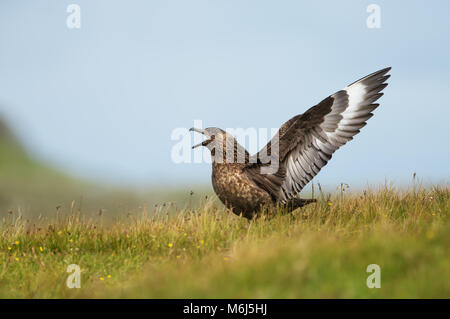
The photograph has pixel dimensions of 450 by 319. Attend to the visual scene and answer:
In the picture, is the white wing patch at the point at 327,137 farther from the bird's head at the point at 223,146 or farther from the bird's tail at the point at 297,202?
the bird's head at the point at 223,146

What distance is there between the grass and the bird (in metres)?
0.31

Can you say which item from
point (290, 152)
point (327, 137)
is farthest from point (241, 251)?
point (327, 137)

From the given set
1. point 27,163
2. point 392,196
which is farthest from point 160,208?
point 27,163

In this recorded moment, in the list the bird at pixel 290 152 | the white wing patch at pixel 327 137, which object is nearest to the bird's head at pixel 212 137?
the bird at pixel 290 152

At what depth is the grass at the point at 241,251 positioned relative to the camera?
3.94 m

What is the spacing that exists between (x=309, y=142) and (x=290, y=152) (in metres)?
0.31

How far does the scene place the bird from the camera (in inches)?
271

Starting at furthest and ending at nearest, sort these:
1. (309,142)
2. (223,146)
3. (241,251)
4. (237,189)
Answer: (309,142) → (223,146) → (237,189) → (241,251)

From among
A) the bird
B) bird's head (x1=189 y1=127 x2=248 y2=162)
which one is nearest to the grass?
the bird

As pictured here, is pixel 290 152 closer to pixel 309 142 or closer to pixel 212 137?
pixel 309 142

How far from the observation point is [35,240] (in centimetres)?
686

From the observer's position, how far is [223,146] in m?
6.90

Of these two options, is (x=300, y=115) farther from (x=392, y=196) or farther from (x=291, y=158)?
(x=392, y=196)
